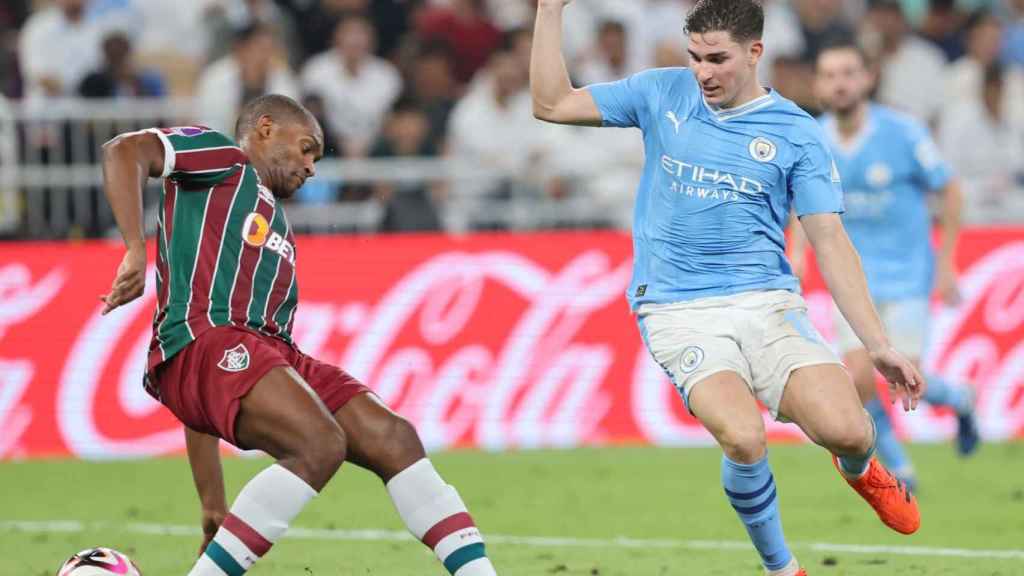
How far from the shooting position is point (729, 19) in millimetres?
6844

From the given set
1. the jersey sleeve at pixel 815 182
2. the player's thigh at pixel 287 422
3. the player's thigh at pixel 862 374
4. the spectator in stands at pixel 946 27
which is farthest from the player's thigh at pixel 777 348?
the spectator in stands at pixel 946 27

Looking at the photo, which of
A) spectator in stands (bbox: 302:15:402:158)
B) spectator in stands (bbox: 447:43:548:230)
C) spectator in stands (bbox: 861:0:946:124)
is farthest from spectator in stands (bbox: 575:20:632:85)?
spectator in stands (bbox: 861:0:946:124)

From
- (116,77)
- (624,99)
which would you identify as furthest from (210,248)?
(116,77)

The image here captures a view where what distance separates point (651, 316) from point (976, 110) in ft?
30.9

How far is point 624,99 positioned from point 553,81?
0.35m

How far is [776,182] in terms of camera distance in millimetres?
6984

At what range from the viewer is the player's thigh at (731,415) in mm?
6621

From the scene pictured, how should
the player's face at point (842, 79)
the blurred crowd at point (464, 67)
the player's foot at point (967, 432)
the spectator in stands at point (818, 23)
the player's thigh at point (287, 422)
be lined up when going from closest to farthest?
1. the player's thigh at point (287, 422)
2. the player's face at point (842, 79)
3. the player's foot at point (967, 432)
4. the blurred crowd at point (464, 67)
5. the spectator in stands at point (818, 23)

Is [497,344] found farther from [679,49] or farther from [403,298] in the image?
[679,49]

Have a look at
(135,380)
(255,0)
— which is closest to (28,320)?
(135,380)

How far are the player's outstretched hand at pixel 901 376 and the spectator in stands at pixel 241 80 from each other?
8471mm

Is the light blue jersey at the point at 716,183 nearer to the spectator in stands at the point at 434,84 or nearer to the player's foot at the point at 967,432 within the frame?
the player's foot at the point at 967,432

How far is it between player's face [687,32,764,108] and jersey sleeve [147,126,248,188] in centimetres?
188

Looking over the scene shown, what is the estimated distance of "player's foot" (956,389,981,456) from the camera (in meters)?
11.4
